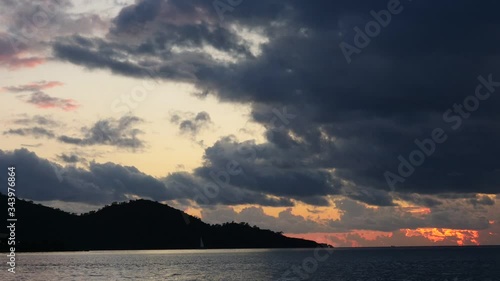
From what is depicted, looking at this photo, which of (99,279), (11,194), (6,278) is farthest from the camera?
(99,279)

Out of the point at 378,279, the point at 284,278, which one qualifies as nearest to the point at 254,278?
the point at 284,278

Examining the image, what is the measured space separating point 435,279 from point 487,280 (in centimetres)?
1473

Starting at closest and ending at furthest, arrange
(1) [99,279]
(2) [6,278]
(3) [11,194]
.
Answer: (3) [11,194] → (2) [6,278] → (1) [99,279]

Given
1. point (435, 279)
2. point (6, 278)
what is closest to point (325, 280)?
point (435, 279)

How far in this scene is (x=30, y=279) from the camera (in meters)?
175

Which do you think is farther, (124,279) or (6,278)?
(124,279)

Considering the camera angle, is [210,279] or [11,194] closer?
[11,194]

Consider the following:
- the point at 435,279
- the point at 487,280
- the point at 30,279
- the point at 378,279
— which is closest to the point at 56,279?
the point at 30,279

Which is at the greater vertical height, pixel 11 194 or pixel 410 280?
pixel 11 194

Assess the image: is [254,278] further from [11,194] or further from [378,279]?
[11,194]

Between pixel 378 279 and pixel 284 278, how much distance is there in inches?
1118

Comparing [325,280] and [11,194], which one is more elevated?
[11,194]

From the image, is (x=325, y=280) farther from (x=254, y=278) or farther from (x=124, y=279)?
(x=124, y=279)

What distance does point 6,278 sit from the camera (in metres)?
174
